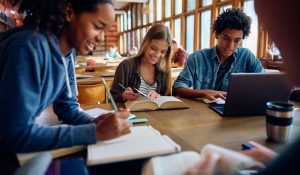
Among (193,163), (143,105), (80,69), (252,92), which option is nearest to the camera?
(193,163)

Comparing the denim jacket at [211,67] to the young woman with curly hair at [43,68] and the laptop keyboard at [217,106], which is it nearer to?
the laptop keyboard at [217,106]

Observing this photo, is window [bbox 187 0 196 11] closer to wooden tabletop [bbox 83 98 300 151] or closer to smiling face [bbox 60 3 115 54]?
wooden tabletop [bbox 83 98 300 151]

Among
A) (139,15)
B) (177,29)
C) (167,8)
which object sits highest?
(139,15)

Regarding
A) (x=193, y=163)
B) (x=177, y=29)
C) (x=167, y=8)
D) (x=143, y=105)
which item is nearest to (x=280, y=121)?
(x=193, y=163)

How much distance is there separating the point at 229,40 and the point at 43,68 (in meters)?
1.59

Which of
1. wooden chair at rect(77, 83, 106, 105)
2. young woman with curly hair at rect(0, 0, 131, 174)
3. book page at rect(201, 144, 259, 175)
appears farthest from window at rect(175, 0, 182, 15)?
book page at rect(201, 144, 259, 175)

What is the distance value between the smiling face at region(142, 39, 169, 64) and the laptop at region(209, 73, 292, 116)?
93 centimetres

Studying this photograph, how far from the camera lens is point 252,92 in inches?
52.6

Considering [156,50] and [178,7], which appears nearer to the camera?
[156,50]

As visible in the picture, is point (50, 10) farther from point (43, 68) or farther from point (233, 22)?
point (233, 22)

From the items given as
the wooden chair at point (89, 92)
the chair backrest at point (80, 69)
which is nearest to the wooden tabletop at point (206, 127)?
the wooden chair at point (89, 92)

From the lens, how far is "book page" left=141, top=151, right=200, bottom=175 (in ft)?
2.39

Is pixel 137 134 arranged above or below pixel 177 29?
below

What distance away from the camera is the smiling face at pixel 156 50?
2182 millimetres
